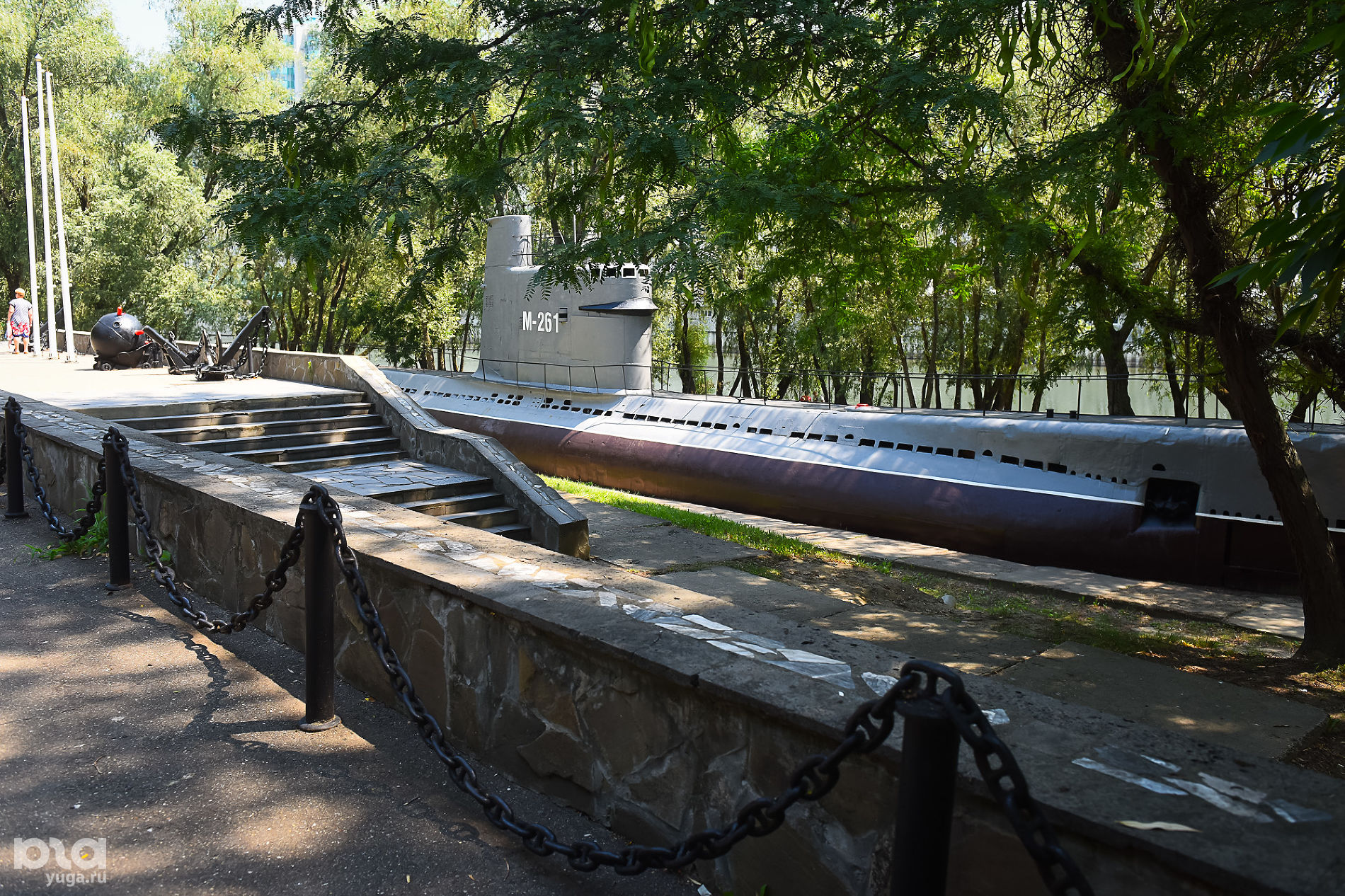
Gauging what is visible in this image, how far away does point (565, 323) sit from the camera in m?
20.0

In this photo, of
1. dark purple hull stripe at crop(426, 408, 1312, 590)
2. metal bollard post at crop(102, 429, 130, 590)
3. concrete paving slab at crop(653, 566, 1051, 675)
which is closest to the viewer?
metal bollard post at crop(102, 429, 130, 590)

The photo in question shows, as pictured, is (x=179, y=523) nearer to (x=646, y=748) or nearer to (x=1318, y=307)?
(x=646, y=748)

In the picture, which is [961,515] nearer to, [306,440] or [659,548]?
[659,548]

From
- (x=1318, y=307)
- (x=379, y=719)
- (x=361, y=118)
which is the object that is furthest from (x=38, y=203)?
(x=1318, y=307)

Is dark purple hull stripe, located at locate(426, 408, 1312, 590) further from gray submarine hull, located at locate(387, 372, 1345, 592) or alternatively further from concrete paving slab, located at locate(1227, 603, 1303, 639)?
concrete paving slab, located at locate(1227, 603, 1303, 639)

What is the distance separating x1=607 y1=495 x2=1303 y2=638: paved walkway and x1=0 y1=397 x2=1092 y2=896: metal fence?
8727 millimetres

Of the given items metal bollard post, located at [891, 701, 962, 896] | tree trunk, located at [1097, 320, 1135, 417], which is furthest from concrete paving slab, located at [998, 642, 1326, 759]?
tree trunk, located at [1097, 320, 1135, 417]

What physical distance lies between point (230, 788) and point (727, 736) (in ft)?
6.37

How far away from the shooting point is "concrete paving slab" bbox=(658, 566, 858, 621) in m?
8.09

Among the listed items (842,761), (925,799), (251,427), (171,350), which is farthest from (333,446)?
(925,799)

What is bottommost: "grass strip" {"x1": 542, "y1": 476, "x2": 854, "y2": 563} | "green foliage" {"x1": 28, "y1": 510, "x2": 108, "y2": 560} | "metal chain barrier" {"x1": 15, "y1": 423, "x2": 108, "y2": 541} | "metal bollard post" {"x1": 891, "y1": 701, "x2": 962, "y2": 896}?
"grass strip" {"x1": 542, "y1": 476, "x2": 854, "y2": 563}

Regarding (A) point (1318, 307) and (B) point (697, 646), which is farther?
(B) point (697, 646)

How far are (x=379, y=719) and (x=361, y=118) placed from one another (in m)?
6.56

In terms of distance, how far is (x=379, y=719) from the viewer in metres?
4.20
